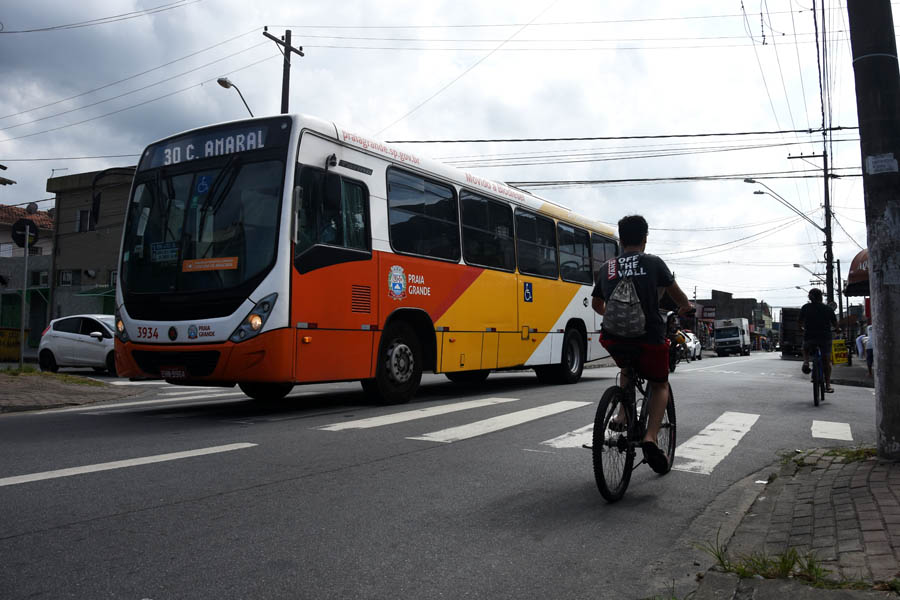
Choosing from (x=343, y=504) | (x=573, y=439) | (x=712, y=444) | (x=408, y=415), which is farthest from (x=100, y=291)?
(x=343, y=504)

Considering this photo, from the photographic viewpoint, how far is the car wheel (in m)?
19.3

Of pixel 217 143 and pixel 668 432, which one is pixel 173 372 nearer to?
pixel 217 143

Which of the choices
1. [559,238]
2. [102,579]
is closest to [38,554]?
[102,579]

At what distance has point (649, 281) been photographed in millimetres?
4789

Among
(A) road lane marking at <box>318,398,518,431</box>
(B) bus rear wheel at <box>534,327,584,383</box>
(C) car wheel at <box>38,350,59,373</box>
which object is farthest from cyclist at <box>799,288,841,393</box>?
(C) car wheel at <box>38,350,59,373</box>

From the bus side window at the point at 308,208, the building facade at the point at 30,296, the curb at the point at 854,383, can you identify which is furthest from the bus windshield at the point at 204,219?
the building facade at the point at 30,296

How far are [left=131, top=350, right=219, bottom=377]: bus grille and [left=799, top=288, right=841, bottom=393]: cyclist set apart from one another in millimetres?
8715

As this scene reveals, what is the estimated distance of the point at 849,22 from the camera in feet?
18.2

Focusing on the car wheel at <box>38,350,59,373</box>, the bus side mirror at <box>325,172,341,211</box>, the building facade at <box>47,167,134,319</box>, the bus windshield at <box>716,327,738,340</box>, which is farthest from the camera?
the bus windshield at <box>716,327,738,340</box>

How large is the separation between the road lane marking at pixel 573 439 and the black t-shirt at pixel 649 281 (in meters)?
1.90

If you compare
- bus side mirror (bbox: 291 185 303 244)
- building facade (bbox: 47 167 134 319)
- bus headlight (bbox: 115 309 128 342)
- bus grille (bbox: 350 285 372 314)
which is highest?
building facade (bbox: 47 167 134 319)

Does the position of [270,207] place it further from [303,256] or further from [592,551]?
[592,551]

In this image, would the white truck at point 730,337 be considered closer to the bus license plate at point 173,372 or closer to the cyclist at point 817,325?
the cyclist at point 817,325

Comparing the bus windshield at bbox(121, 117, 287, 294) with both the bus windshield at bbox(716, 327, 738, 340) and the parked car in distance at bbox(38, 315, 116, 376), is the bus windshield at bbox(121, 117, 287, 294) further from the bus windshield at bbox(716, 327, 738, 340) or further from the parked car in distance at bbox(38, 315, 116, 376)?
the bus windshield at bbox(716, 327, 738, 340)
